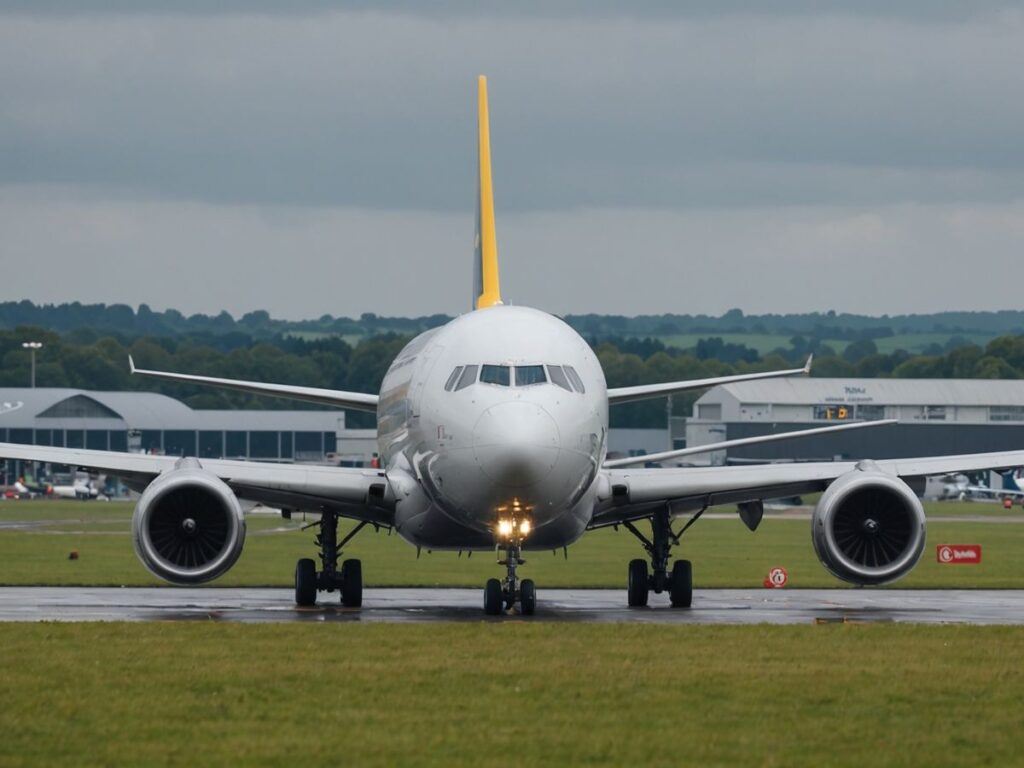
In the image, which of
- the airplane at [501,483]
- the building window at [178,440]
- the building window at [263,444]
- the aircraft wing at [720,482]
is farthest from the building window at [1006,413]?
the aircraft wing at [720,482]

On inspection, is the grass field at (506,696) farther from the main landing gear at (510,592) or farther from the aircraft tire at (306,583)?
the aircraft tire at (306,583)

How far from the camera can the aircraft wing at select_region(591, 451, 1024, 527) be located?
30438 mm

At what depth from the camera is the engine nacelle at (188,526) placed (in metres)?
28.0

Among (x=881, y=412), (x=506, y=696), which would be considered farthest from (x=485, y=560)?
(x=881, y=412)

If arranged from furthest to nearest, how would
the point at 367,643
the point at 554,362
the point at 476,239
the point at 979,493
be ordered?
the point at 979,493 → the point at 476,239 → the point at 554,362 → the point at 367,643

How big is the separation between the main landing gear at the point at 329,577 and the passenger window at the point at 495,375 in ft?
17.3

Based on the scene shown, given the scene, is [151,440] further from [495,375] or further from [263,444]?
[495,375]

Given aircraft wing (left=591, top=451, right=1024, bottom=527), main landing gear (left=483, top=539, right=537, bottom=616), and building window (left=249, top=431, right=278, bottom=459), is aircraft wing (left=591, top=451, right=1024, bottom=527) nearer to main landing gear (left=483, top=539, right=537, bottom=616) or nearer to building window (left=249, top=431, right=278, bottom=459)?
main landing gear (left=483, top=539, right=537, bottom=616)

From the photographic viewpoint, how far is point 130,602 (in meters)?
32.2

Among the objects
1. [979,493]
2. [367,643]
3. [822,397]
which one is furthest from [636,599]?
[822,397]

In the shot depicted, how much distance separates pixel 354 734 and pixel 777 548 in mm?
42881

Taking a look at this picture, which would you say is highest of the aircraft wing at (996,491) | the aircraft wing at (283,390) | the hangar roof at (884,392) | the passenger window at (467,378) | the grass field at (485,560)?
the passenger window at (467,378)

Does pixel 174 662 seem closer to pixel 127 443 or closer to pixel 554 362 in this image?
pixel 554 362

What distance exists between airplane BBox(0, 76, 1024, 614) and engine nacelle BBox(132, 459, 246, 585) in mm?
23
